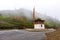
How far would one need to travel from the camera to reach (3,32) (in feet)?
10.3

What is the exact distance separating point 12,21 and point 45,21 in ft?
2.46

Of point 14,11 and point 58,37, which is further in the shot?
point 14,11

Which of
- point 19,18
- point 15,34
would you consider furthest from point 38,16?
point 15,34

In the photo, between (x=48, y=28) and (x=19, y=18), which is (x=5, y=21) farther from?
(x=48, y=28)

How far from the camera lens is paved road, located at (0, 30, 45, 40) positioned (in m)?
2.90

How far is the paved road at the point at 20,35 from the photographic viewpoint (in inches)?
114

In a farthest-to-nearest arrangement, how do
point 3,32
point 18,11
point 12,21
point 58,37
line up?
point 18,11
point 12,21
point 3,32
point 58,37

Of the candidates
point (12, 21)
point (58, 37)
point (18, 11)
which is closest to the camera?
point (58, 37)

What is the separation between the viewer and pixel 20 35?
312cm

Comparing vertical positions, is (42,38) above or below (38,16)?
below

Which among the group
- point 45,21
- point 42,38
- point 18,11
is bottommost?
point 42,38

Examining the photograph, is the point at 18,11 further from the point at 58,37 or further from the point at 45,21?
the point at 58,37

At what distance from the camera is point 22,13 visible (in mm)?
3553

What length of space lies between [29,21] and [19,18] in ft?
0.77
